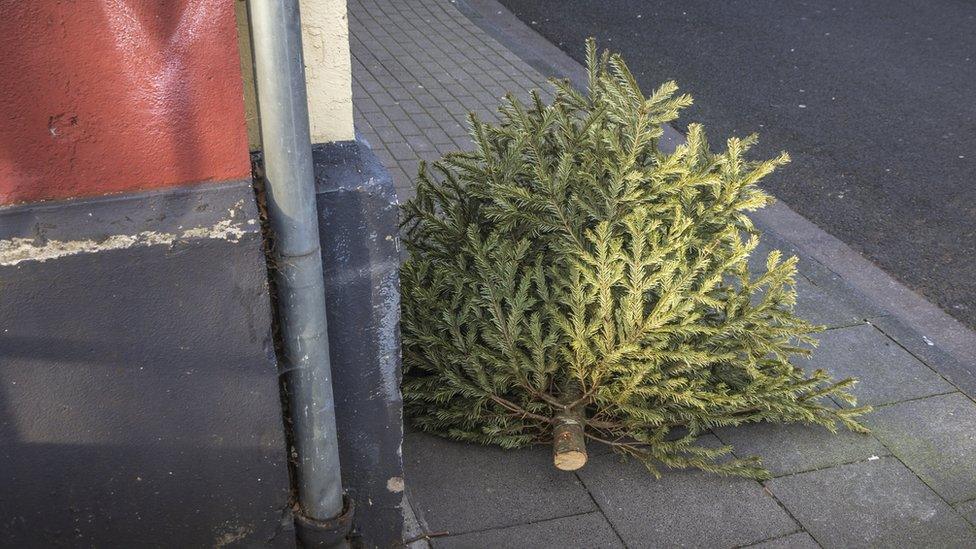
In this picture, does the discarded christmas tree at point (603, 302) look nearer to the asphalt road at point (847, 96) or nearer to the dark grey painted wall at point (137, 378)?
the dark grey painted wall at point (137, 378)

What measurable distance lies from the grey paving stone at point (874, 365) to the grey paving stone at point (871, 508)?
53cm

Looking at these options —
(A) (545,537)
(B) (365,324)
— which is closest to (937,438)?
(A) (545,537)

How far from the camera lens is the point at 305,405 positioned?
256 centimetres

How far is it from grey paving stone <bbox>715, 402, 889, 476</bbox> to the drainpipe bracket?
1.63m

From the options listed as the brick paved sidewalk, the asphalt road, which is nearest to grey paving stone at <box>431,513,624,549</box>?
the brick paved sidewalk

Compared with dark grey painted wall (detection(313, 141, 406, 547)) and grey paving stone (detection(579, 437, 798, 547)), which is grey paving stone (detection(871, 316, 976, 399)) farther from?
dark grey painted wall (detection(313, 141, 406, 547))

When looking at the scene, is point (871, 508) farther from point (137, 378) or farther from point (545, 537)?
point (137, 378)

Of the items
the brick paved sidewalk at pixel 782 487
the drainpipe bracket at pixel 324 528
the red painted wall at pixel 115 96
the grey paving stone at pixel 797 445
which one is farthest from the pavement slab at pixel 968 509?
the red painted wall at pixel 115 96

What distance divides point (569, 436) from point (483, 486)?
37cm

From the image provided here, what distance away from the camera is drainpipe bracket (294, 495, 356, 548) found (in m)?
2.77

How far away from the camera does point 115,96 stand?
2086 millimetres

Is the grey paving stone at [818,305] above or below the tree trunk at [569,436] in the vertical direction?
below

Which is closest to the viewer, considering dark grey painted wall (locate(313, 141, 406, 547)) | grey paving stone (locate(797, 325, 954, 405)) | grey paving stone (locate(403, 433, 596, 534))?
dark grey painted wall (locate(313, 141, 406, 547))

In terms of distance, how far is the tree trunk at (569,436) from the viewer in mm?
3307
